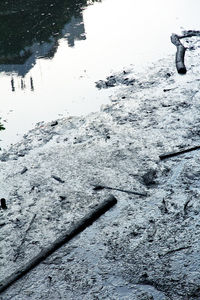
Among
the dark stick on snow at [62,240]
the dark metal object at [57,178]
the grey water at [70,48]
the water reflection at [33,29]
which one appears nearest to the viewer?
the dark stick on snow at [62,240]

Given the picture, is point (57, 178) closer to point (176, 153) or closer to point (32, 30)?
point (176, 153)

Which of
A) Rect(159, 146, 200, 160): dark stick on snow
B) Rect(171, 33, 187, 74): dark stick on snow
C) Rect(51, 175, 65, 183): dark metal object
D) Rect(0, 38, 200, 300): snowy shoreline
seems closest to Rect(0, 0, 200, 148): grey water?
Rect(171, 33, 187, 74): dark stick on snow

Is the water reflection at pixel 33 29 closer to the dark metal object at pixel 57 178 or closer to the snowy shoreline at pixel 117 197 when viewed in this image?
the snowy shoreline at pixel 117 197

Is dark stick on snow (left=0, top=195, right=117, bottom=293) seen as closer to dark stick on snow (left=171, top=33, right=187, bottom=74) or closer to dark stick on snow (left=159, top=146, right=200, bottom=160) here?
dark stick on snow (left=159, top=146, right=200, bottom=160)

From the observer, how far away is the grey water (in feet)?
36.4

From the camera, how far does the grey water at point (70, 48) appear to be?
1111 centimetres

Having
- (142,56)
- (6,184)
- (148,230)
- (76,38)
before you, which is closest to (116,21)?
(76,38)

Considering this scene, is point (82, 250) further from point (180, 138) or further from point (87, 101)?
point (87, 101)

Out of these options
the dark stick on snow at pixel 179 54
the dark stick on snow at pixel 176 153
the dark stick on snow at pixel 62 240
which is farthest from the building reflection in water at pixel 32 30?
the dark stick on snow at pixel 62 240

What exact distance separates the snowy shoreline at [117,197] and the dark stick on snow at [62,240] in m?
0.09

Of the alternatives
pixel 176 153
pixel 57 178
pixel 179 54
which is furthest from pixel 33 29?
pixel 176 153

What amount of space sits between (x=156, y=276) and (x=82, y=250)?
52.7 inches

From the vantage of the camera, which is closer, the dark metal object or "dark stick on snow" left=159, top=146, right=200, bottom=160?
the dark metal object

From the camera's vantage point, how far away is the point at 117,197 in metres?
6.51
